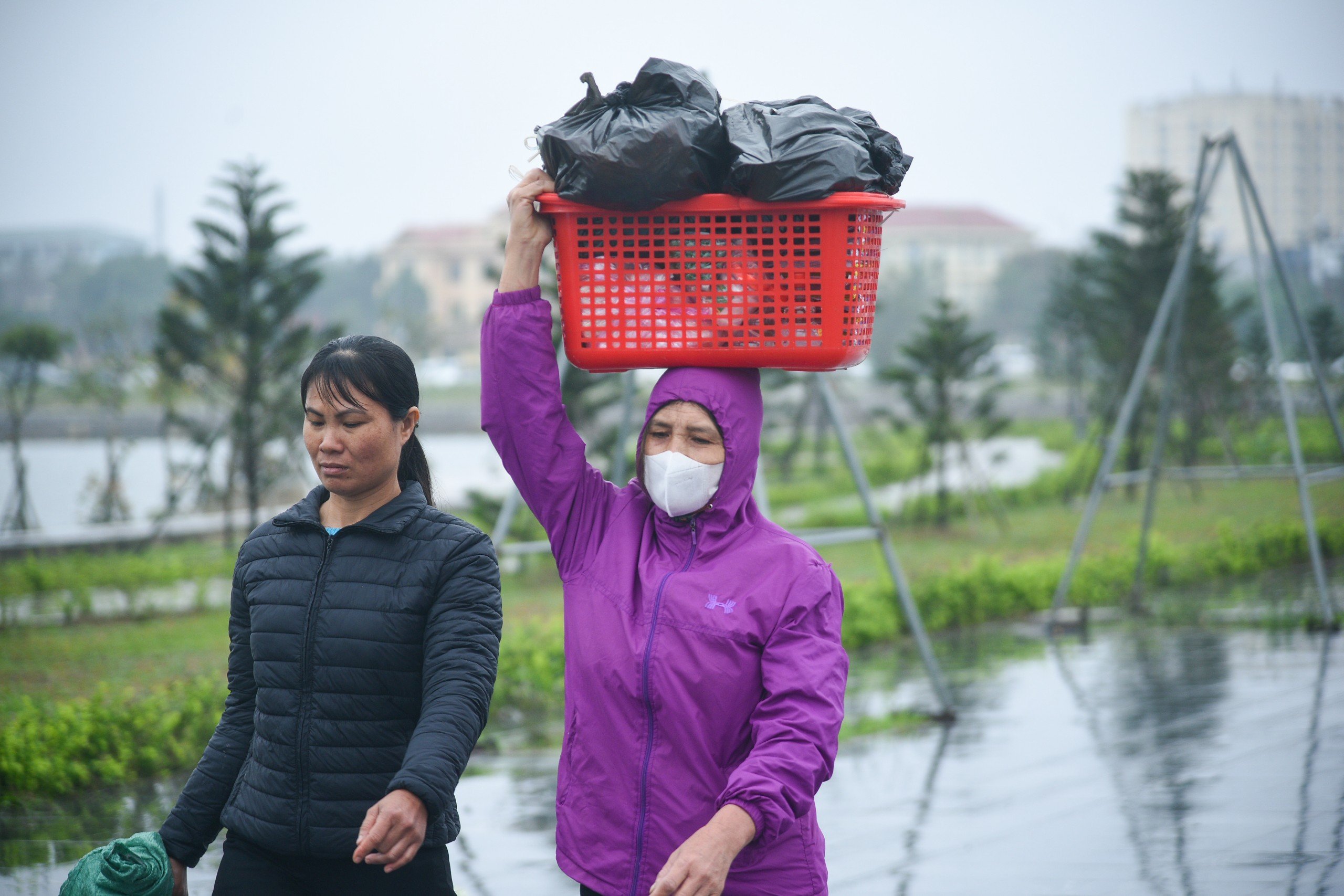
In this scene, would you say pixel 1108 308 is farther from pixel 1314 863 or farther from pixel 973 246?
pixel 973 246

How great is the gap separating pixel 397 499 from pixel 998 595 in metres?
7.52

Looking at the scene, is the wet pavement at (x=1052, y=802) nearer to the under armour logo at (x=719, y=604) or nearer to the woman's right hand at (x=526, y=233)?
the under armour logo at (x=719, y=604)

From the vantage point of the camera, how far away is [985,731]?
6.02 metres

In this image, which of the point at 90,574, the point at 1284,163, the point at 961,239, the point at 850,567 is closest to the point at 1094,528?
the point at 850,567

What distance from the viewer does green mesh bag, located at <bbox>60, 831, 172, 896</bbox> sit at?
2.20 metres

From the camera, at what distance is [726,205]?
2.34 m

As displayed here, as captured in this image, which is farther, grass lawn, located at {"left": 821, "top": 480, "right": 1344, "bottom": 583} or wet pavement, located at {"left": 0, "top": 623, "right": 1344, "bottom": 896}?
grass lawn, located at {"left": 821, "top": 480, "right": 1344, "bottom": 583}

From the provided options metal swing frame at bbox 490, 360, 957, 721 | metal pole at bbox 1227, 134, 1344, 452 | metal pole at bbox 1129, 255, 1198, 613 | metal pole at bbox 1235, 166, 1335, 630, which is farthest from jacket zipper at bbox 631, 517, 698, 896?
metal pole at bbox 1129, 255, 1198, 613

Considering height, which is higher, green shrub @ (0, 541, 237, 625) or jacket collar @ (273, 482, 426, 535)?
jacket collar @ (273, 482, 426, 535)

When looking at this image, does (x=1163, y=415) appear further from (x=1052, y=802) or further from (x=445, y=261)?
(x=445, y=261)

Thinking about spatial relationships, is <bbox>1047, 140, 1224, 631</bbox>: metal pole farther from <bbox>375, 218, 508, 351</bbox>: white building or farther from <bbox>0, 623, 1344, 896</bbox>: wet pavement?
<bbox>375, 218, 508, 351</bbox>: white building

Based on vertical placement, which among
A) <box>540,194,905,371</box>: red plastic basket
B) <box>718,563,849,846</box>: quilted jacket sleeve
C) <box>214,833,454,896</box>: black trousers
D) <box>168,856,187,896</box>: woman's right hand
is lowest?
<box>168,856,187,896</box>: woman's right hand

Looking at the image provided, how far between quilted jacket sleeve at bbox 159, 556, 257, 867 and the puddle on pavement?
1.76m

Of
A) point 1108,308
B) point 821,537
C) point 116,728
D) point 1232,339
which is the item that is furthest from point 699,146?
point 1232,339
